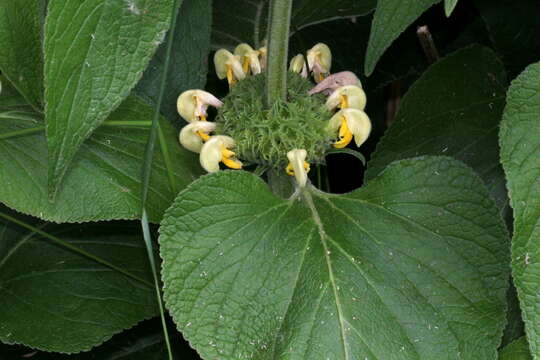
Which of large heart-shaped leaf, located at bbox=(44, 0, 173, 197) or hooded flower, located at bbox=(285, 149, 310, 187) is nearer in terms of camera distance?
large heart-shaped leaf, located at bbox=(44, 0, 173, 197)

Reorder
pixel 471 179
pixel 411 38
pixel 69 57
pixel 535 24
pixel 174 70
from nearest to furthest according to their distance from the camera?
pixel 69 57 → pixel 471 179 → pixel 174 70 → pixel 535 24 → pixel 411 38

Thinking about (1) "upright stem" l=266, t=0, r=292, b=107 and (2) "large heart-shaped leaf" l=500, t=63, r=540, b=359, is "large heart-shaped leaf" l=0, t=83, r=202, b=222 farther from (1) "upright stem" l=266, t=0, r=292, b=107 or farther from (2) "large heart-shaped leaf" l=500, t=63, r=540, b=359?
(2) "large heart-shaped leaf" l=500, t=63, r=540, b=359

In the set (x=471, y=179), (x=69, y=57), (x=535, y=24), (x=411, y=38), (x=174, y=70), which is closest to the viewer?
(x=69, y=57)

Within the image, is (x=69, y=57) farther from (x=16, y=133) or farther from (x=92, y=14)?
(x=16, y=133)

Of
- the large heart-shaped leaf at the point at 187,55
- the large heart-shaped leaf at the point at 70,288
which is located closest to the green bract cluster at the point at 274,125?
the large heart-shaped leaf at the point at 187,55

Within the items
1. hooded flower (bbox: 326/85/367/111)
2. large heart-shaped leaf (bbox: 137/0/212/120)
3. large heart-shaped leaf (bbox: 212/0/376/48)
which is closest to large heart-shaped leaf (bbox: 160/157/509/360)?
hooded flower (bbox: 326/85/367/111)

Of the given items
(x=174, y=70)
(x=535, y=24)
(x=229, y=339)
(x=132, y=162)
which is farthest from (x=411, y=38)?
(x=229, y=339)
